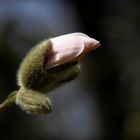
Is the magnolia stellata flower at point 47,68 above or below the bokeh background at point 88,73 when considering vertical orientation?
above

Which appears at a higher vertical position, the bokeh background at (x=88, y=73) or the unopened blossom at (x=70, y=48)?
the unopened blossom at (x=70, y=48)

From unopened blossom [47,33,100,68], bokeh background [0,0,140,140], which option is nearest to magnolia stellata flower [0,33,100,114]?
unopened blossom [47,33,100,68]

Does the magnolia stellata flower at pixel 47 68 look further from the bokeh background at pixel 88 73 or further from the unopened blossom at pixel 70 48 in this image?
the bokeh background at pixel 88 73

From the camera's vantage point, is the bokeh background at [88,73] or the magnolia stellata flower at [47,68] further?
the bokeh background at [88,73]

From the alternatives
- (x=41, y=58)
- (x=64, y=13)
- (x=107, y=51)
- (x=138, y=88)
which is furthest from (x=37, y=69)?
(x=64, y=13)

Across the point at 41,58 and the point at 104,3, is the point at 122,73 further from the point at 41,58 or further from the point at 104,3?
the point at 41,58

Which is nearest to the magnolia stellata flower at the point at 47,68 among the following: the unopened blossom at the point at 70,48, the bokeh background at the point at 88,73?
the unopened blossom at the point at 70,48

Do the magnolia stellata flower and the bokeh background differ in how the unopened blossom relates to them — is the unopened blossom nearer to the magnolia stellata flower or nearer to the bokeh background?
the magnolia stellata flower
